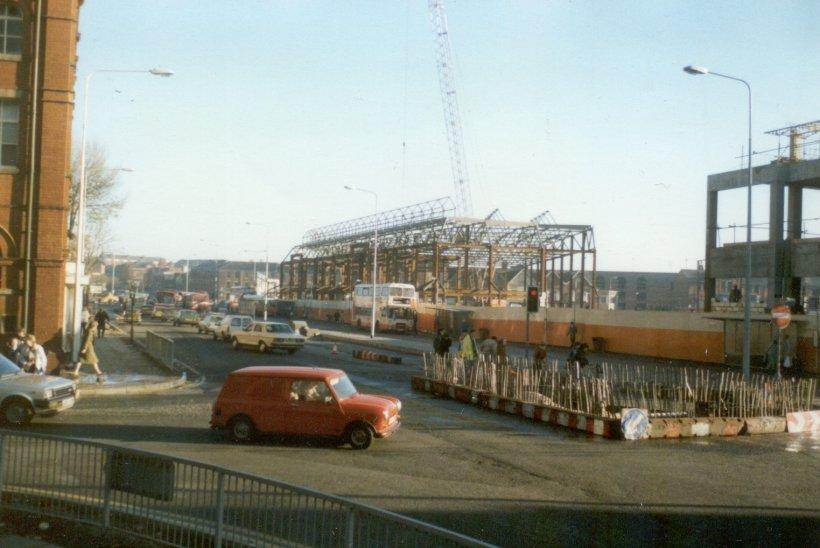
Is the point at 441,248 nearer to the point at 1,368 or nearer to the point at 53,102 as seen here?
the point at 53,102

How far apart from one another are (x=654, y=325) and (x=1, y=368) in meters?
35.1

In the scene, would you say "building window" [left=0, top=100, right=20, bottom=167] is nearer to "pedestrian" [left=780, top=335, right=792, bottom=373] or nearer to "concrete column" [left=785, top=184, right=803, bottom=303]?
"pedestrian" [left=780, top=335, right=792, bottom=373]

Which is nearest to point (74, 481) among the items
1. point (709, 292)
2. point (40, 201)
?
point (40, 201)

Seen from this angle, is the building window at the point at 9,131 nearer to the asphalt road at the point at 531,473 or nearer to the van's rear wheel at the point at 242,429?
the asphalt road at the point at 531,473

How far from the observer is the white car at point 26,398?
15531mm

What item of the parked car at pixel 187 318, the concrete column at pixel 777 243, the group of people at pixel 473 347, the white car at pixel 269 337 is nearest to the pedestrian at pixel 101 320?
the white car at pixel 269 337

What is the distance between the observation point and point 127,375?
26.0 metres

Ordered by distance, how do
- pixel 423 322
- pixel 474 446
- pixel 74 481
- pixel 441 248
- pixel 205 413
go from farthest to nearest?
pixel 441 248
pixel 423 322
pixel 205 413
pixel 474 446
pixel 74 481

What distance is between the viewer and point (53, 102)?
2523cm

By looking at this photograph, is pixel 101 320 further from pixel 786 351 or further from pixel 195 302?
pixel 195 302

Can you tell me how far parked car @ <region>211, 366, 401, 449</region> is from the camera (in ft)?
47.3

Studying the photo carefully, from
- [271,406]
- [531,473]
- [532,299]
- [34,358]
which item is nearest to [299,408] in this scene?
[271,406]

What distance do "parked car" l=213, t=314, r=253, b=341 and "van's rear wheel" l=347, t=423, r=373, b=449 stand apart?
2887 cm

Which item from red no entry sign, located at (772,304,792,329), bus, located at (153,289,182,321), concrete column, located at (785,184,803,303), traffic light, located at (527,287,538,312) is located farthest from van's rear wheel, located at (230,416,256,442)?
bus, located at (153,289,182,321)
